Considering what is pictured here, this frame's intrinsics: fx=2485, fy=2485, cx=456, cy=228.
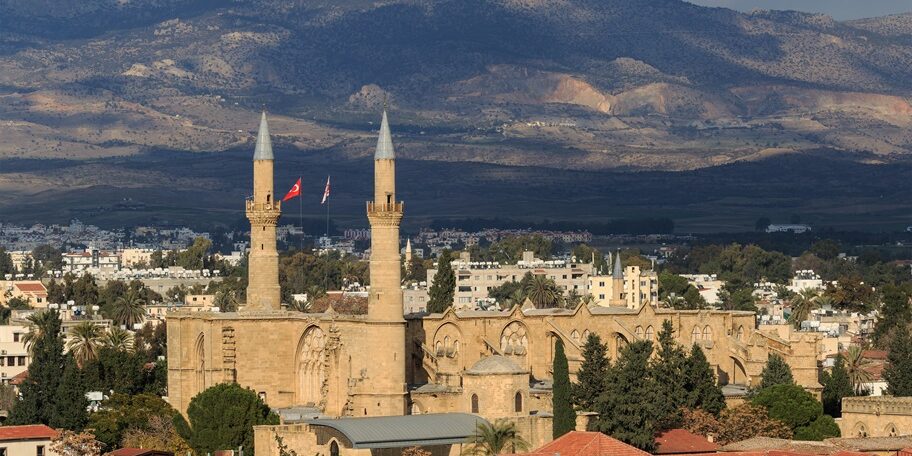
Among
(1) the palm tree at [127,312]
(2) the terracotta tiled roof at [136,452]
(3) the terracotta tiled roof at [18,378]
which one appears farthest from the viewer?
(1) the palm tree at [127,312]

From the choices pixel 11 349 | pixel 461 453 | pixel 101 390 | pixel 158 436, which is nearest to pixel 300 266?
pixel 11 349

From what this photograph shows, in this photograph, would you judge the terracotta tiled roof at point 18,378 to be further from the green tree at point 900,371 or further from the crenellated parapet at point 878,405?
the crenellated parapet at point 878,405

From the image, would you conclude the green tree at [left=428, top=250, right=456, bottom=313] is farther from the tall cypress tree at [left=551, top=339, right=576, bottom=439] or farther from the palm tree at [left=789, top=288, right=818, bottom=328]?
the tall cypress tree at [left=551, top=339, right=576, bottom=439]

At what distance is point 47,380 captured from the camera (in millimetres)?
92938

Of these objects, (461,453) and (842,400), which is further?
(842,400)

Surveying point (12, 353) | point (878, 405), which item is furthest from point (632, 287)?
point (878, 405)

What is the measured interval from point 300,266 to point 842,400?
334 feet

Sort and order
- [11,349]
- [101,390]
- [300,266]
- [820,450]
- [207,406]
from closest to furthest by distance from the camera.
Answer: [820,450] → [207,406] → [101,390] → [11,349] → [300,266]

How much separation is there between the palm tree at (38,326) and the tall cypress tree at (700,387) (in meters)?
27.1

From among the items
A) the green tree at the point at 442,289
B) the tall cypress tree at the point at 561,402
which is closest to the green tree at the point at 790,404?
the tall cypress tree at the point at 561,402

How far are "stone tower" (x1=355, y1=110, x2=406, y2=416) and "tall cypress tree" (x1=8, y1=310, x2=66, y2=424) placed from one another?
Result: 12.1 m

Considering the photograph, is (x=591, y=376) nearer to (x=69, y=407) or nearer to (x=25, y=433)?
(x=69, y=407)

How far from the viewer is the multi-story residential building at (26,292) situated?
165625 millimetres

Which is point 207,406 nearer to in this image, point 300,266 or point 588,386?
point 588,386
